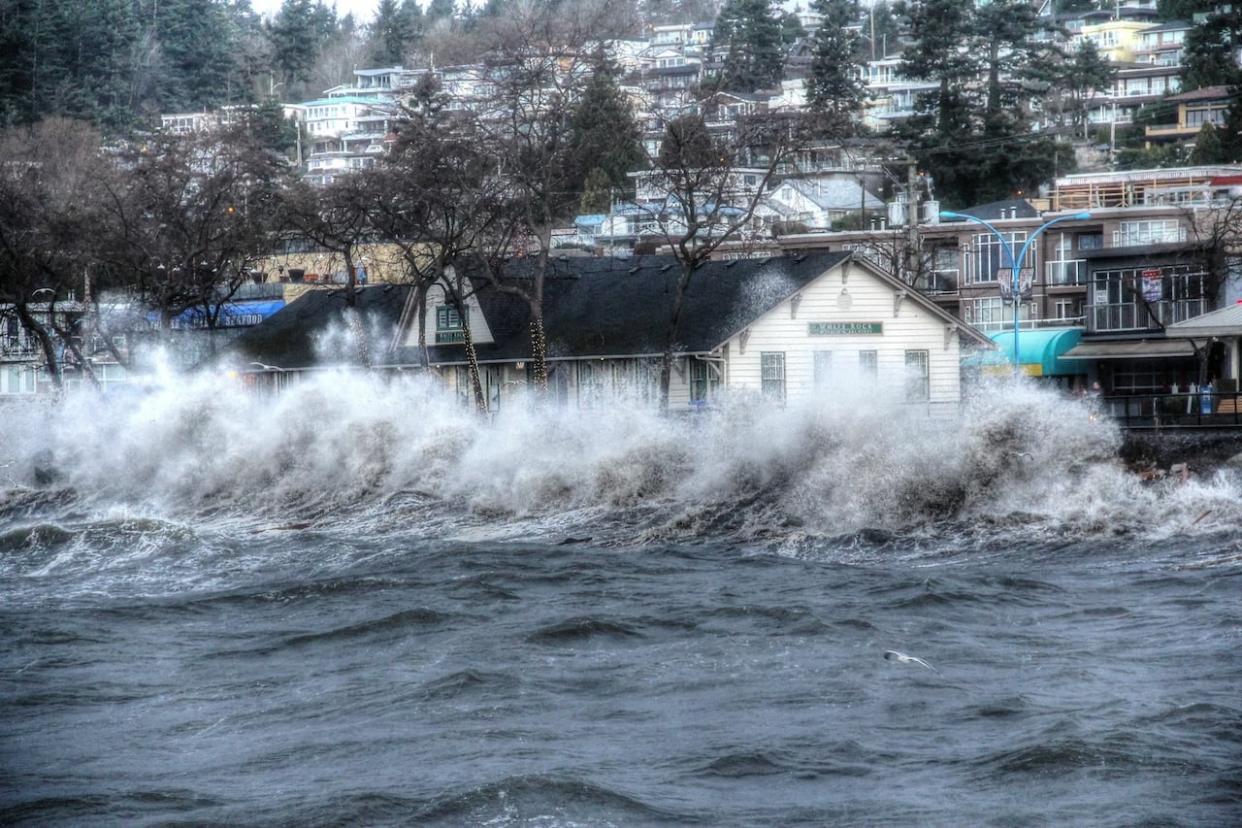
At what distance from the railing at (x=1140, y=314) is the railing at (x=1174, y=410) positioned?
57.1 ft

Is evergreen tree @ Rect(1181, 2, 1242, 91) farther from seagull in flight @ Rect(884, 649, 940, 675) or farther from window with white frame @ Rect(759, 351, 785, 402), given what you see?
seagull in flight @ Rect(884, 649, 940, 675)

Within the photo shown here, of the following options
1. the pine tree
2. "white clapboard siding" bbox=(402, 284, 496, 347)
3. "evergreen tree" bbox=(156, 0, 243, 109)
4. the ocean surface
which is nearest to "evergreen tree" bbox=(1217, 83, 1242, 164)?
the pine tree

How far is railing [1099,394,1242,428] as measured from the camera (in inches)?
1395

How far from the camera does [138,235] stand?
185ft

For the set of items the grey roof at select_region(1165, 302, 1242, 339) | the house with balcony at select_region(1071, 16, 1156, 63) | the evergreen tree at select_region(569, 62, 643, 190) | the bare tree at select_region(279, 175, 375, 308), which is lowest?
the grey roof at select_region(1165, 302, 1242, 339)

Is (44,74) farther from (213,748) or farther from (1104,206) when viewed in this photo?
(213,748)

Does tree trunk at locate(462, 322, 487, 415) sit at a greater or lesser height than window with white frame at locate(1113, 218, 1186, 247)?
lesser

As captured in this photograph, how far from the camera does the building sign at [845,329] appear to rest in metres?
47.2

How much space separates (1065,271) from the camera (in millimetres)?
68562

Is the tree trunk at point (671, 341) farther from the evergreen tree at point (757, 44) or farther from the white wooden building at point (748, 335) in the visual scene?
the evergreen tree at point (757, 44)

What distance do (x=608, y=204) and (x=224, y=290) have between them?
19.0 m

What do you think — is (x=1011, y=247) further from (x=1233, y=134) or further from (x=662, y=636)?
(x=662, y=636)

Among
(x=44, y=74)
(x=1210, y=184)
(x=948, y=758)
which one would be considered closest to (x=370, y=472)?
(x=948, y=758)

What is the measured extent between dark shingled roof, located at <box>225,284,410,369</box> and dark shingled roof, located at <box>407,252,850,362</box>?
226 cm
